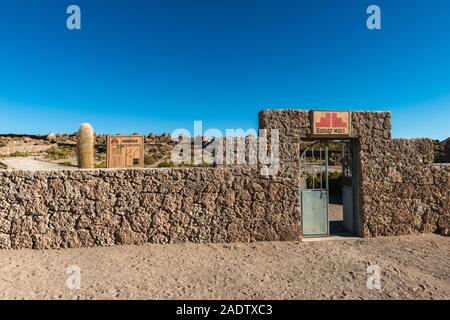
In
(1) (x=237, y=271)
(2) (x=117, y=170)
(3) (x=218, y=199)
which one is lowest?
(1) (x=237, y=271)

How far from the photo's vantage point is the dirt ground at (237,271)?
441 centimetres

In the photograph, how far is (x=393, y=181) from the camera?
7.04 meters

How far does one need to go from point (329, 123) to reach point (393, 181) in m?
2.15

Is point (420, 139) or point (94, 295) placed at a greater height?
point (420, 139)

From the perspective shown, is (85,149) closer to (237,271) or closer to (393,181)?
(237,271)

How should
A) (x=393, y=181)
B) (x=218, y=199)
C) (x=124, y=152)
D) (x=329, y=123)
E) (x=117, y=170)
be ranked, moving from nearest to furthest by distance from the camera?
(x=117, y=170), (x=218, y=199), (x=329, y=123), (x=393, y=181), (x=124, y=152)

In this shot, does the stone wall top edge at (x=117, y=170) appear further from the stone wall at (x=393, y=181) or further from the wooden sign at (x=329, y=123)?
the wooden sign at (x=329, y=123)

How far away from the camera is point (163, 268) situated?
5.25 meters

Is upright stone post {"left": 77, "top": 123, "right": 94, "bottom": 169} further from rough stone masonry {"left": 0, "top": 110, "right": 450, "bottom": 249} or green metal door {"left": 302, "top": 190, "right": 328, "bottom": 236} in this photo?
green metal door {"left": 302, "top": 190, "right": 328, "bottom": 236}

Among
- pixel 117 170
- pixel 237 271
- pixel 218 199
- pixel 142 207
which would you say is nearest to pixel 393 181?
pixel 218 199

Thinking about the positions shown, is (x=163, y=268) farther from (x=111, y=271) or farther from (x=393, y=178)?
(x=393, y=178)

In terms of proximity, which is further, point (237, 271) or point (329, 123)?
point (329, 123)
